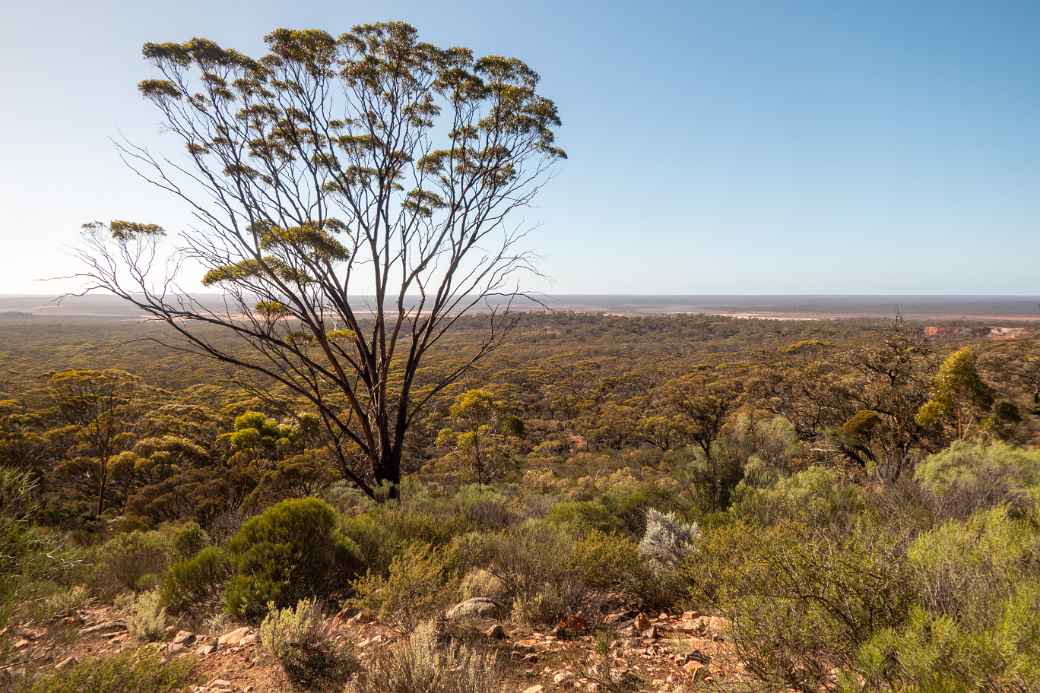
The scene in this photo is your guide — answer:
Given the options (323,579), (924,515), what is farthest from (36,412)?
(924,515)

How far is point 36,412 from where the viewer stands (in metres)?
15.2

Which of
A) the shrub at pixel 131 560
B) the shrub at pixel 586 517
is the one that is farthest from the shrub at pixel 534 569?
the shrub at pixel 131 560

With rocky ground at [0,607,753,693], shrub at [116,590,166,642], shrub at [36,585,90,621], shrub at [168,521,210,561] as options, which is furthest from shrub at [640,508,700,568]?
shrub at [168,521,210,561]

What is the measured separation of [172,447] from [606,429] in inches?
655

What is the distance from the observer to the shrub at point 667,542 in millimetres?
4203

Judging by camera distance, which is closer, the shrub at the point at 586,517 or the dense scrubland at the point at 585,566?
the dense scrubland at the point at 585,566

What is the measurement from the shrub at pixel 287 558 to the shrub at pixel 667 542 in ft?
9.21

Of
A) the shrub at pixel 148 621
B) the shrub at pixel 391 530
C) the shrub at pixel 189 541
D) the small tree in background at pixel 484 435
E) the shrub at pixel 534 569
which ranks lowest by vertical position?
the small tree in background at pixel 484 435

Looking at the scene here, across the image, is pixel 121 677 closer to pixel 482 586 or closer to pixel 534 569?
pixel 482 586

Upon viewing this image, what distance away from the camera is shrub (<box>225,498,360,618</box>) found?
12.5 ft

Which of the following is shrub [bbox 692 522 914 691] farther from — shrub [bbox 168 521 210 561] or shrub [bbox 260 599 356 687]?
shrub [bbox 168 521 210 561]

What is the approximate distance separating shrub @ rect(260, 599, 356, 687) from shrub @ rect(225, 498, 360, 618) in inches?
32.8

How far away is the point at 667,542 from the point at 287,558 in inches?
138

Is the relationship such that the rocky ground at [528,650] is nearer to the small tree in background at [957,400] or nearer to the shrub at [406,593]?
the shrub at [406,593]
